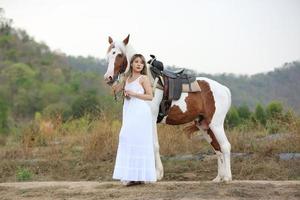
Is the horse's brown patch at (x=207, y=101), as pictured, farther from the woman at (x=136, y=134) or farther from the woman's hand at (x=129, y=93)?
the woman's hand at (x=129, y=93)

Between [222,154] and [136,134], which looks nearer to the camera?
[136,134]

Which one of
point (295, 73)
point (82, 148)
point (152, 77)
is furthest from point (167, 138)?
point (295, 73)

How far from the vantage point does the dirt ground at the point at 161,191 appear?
6.68 metres

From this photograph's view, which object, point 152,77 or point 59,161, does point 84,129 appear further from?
point 152,77

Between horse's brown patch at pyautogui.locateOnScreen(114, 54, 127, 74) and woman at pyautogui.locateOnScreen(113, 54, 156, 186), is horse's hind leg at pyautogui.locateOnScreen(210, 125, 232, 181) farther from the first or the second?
horse's brown patch at pyautogui.locateOnScreen(114, 54, 127, 74)

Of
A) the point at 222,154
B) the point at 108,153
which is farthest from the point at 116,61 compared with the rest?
the point at 108,153

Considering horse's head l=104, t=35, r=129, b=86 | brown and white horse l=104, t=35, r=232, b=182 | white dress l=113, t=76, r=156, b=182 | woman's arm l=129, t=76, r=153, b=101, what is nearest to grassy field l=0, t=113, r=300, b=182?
brown and white horse l=104, t=35, r=232, b=182

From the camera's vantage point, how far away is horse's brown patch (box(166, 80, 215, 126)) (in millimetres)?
8422

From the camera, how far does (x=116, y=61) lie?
761 cm

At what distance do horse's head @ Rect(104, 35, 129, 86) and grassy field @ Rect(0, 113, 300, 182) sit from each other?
2.84 meters

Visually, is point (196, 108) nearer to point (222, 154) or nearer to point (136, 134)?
point (222, 154)

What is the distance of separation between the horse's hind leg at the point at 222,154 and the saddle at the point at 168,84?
698mm

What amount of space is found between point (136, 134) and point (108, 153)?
14.8ft

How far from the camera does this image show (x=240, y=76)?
50.7 m
